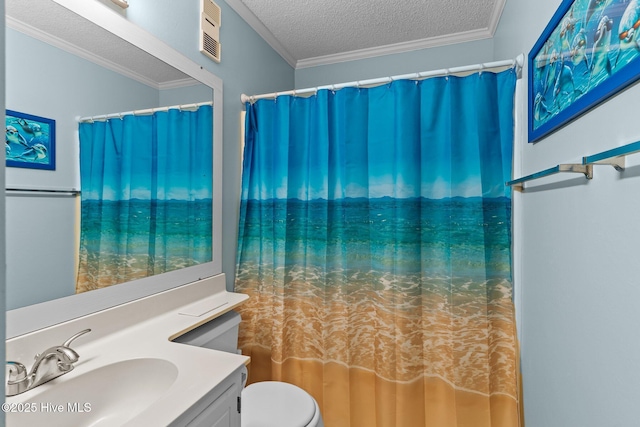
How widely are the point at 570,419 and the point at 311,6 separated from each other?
2226mm

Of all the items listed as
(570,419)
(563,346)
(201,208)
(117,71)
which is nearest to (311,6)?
(117,71)

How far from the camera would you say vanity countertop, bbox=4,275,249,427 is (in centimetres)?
74

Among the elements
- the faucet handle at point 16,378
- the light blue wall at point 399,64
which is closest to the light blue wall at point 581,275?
the light blue wall at point 399,64

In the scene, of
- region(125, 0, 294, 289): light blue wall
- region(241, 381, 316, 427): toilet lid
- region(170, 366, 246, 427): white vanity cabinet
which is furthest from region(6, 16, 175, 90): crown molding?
region(241, 381, 316, 427): toilet lid

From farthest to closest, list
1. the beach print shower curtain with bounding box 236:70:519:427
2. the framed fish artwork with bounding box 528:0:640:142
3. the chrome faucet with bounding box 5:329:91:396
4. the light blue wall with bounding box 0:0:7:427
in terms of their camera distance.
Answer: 1. the beach print shower curtain with bounding box 236:70:519:427
2. the chrome faucet with bounding box 5:329:91:396
3. the framed fish artwork with bounding box 528:0:640:142
4. the light blue wall with bounding box 0:0:7:427

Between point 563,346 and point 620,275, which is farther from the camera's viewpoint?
point 563,346

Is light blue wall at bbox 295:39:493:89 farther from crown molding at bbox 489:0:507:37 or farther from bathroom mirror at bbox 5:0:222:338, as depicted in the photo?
bathroom mirror at bbox 5:0:222:338

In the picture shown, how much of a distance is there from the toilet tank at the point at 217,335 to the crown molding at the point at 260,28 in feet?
5.64

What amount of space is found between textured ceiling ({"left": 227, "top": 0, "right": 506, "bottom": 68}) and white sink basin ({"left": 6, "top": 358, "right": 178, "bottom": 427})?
185 centimetres

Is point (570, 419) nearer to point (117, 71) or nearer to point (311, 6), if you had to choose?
point (117, 71)

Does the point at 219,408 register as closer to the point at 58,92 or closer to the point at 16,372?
the point at 16,372

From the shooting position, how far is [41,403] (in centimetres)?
77

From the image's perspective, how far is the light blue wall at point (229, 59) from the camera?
1.32 metres

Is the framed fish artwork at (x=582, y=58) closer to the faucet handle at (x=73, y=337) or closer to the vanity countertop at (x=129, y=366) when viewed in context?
the vanity countertop at (x=129, y=366)
